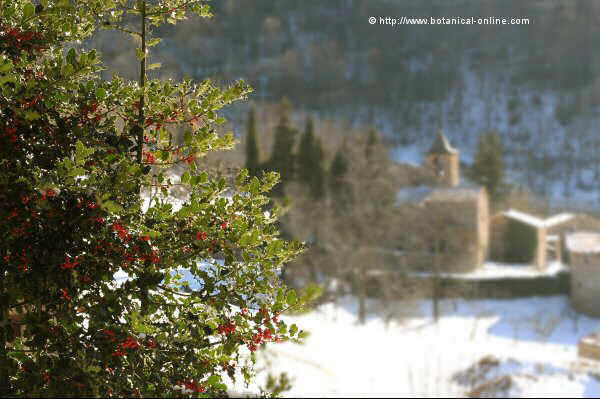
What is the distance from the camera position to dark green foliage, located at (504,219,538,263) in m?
34.4

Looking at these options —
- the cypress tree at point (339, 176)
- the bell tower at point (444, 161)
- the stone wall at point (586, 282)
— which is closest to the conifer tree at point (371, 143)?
the cypress tree at point (339, 176)

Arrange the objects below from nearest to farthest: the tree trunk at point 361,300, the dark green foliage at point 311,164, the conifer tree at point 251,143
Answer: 1. the conifer tree at point 251,143
2. the tree trunk at point 361,300
3. the dark green foliage at point 311,164

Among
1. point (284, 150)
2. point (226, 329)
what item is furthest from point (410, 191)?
point (226, 329)

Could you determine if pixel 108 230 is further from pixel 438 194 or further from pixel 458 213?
pixel 458 213

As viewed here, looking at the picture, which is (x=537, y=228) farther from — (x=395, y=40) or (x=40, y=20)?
(x=395, y=40)

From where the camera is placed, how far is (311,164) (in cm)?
3034

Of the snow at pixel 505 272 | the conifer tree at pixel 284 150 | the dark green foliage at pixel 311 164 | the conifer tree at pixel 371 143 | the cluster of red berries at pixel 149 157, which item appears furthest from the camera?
the snow at pixel 505 272

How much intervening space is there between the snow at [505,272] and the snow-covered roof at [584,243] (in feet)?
6.46

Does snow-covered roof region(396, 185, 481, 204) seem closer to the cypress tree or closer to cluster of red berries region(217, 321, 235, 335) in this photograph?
the cypress tree

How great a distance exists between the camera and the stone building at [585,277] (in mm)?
27984

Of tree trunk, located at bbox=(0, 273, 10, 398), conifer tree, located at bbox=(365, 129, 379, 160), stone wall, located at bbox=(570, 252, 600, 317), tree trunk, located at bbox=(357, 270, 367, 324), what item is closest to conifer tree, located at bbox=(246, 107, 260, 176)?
conifer tree, located at bbox=(365, 129, 379, 160)

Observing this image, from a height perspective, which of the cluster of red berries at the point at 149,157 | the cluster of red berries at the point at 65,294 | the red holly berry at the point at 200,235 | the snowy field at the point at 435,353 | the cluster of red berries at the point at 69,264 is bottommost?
the snowy field at the point at 435,353

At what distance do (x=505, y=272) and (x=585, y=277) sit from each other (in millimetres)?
4996

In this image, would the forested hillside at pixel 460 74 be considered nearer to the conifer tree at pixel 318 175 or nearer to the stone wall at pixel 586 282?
the conifer tree at pixel 318 175
